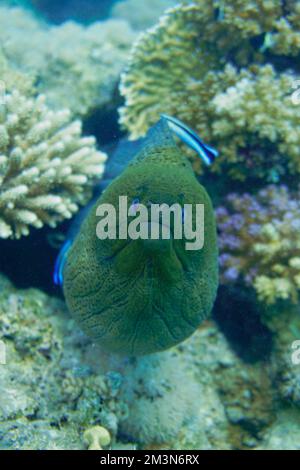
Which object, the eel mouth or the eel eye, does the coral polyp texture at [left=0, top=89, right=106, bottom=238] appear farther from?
the eel mouth

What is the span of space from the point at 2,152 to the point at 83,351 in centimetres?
179

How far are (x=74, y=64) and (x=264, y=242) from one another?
3127 mm

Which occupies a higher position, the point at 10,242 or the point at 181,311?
the point at 10,242

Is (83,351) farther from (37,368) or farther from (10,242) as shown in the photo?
(10,242)

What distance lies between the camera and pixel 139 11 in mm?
9922

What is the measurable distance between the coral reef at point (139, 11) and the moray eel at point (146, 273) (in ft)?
28.7

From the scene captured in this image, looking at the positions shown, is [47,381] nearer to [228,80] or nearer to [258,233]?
[258,233]

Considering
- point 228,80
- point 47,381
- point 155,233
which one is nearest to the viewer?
point 155,233

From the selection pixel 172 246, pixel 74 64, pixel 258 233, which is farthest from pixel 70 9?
Result: pixel 172 246

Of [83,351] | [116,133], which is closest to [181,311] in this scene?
[83,351]

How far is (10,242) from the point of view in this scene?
3.36 metres

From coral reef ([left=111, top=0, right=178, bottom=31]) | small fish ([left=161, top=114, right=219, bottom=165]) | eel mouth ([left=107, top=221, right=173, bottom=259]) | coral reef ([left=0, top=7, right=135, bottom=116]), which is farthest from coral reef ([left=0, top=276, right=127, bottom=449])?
coral reef ([left=111, top=0, right=178, bottom=31])

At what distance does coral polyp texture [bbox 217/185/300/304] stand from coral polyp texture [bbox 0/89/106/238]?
1.35 meters

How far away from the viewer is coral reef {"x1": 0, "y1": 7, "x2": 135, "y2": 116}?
13.9ft
